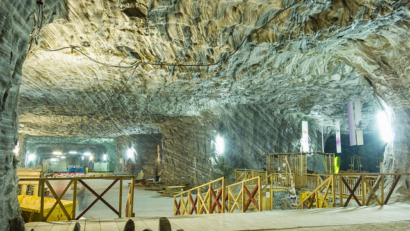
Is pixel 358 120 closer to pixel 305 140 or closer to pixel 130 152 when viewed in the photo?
pixel 305 140

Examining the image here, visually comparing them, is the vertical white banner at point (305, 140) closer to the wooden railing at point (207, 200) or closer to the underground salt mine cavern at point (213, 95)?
the underground salt mine cavern at point (213, 95)

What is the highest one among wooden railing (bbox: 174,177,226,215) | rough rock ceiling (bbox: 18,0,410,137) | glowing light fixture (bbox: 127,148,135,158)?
rough rock ceiling (bbox: 18,0,410,137)

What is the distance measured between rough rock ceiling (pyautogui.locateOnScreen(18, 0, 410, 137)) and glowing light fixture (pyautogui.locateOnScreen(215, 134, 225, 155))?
2.16m

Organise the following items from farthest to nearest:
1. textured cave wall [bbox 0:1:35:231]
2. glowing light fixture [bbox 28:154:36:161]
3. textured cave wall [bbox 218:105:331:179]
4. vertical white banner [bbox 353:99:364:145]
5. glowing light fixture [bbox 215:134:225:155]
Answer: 1. glowing light fixture [bbox 28:154:36:161]
2. textured cave wall [bbox 218:105:331:179]
3. glowing light fixture [bbox 215:134:225:155]
4. vertical white banner [bbox 353:99:364:145]
5. textured cave wall [bbox 0:1:35:231]

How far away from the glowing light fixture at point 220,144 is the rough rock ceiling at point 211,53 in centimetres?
216

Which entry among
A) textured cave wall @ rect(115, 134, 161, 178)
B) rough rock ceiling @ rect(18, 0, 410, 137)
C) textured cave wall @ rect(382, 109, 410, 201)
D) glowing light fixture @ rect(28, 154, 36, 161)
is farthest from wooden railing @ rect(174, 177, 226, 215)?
glowing light fixture @ rect(28, 154, 36, 161)

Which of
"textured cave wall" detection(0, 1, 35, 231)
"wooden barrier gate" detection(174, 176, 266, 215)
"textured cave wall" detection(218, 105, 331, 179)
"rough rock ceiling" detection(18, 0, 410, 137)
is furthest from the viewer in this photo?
"textured cave wall" detection(218, 105, 331, 179)

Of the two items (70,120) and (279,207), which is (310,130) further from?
(70,120)

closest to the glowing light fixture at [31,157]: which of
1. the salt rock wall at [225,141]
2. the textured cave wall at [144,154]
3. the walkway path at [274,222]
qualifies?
the textured cave wall at [144,154]

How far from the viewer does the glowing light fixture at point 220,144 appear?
16641 millimetres

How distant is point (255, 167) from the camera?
1742 centimetres

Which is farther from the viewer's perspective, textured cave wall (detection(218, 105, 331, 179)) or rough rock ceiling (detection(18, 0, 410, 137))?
textured cave wall (detection(218, 105, 331, 179))

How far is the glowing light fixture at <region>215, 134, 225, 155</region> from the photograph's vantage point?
16.6 m

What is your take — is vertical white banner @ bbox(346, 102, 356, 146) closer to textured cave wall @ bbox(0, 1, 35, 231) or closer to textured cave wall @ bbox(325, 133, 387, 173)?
textured cave wall @ bbox(0, 1, 35, 231)
